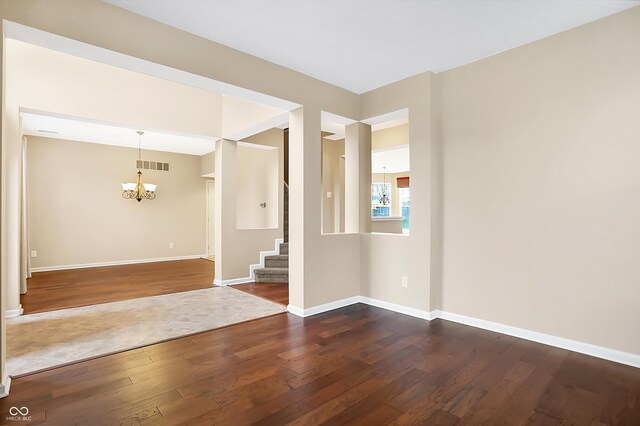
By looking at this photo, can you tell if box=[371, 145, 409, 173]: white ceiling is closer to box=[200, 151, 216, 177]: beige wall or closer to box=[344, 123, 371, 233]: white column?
box=[344, 123, 371, 233]: white column

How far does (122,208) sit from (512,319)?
841cm

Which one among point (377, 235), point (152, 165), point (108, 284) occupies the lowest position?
point (108, 284)

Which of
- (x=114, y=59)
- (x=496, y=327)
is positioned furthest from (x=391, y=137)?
(x=114, y=59)

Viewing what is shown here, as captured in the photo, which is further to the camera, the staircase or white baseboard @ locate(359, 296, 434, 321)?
the staircase

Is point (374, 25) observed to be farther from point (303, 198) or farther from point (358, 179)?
point (358, 179)

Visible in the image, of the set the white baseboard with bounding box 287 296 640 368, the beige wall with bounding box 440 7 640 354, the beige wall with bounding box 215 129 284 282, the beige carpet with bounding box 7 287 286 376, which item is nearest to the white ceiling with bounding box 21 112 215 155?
the beige wall with bounding box 215 129 284 282

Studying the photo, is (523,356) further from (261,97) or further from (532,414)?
(261,97)

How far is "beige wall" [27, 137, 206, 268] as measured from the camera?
695 cm

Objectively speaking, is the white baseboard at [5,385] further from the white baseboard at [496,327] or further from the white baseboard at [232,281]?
the white baseboard at [232,281]

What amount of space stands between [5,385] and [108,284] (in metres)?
3.88

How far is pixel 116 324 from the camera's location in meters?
3.49

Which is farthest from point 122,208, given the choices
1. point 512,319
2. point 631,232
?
point 631,232

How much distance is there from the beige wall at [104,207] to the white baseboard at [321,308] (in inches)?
236

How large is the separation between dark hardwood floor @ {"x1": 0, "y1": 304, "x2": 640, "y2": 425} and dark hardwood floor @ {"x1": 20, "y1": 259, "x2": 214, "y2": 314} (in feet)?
7.86
